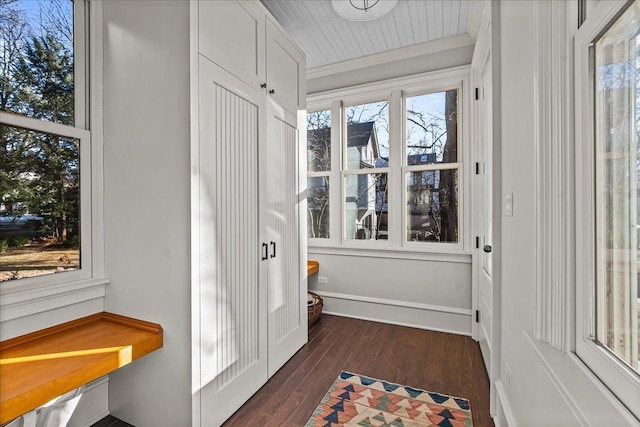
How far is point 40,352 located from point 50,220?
694mm

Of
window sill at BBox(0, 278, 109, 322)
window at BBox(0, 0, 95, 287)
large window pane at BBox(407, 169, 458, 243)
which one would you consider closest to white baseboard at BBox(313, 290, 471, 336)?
large window pane at BBox(407, 169, 458, 243)

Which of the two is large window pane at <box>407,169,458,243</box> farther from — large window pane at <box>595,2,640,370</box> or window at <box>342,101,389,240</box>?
large window pane at <box>595,2,640,370</box>

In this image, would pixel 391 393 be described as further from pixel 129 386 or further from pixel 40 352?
pixel 40 352

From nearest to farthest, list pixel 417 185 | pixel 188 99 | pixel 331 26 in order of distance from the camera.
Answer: pixel 188 99 < pixel 331 26 < pixel 417 185

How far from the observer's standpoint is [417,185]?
322 centimetres

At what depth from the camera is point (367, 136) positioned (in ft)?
11.4

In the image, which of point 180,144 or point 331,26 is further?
point 331,26

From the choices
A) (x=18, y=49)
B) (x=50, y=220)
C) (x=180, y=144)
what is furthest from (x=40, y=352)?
(x=18, y=49)

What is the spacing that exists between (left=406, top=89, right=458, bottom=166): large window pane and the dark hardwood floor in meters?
1.83

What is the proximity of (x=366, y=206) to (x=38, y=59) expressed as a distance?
2904mm

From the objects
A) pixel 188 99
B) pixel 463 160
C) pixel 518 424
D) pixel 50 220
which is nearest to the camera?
pixel 518 424

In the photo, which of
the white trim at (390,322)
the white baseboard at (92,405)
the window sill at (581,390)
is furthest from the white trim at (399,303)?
the white baseboard at (92,405)

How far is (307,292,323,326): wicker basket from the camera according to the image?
10.3 feet

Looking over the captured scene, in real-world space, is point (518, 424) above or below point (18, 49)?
below
